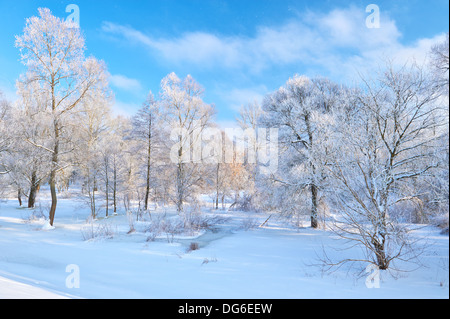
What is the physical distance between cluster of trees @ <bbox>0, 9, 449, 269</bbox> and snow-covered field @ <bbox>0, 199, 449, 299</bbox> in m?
0.90

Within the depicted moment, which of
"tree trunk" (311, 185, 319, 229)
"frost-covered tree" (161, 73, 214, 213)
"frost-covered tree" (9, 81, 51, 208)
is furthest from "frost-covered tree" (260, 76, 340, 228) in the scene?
"frost-covered tree" (9, 81, 51, 208)

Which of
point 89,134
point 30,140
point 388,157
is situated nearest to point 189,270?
point 388,157

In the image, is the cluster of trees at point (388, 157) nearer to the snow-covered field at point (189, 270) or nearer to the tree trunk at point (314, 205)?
the snow-covered field at point (189, 270)

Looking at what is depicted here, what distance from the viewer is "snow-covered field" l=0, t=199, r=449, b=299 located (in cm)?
414

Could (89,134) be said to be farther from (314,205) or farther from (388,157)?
(388,157)

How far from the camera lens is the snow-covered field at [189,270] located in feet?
13.6

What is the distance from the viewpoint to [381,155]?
5.45m

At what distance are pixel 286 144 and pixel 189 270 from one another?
8236mm

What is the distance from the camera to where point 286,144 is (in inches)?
465

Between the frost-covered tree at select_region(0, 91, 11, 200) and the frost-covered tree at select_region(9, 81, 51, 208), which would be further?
the frost-covered tree at select_region(0, 91, 11, 200)

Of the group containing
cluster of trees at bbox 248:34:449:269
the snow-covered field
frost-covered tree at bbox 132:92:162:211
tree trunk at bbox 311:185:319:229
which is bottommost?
the snow-covered field

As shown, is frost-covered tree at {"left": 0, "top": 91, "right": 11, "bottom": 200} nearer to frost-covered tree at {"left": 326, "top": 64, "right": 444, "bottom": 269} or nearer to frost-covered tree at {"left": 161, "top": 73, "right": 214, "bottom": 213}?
frost-covered tree at {"left": 161, "top": 73, "right": 214, "bottom": 213}
